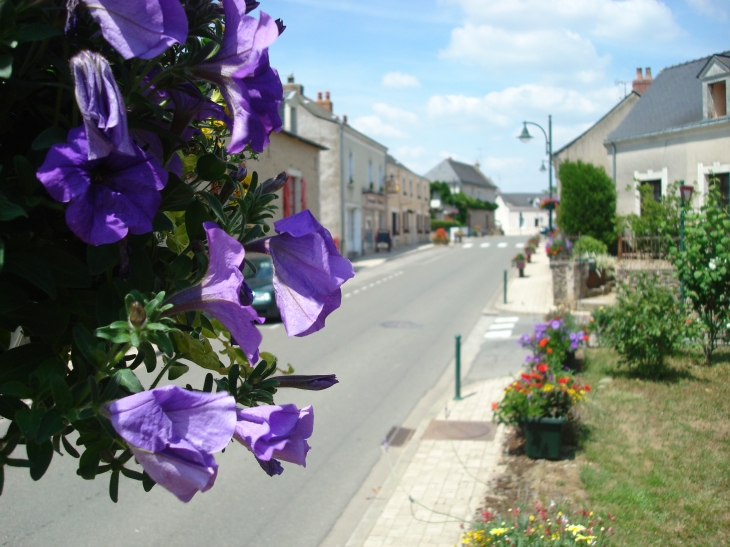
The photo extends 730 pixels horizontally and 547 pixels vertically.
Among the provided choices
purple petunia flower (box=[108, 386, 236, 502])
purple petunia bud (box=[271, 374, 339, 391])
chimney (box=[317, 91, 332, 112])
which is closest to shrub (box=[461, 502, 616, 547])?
purple petunia bud (box=[271, 374, 339, 391])

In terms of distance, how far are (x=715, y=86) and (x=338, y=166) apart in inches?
970

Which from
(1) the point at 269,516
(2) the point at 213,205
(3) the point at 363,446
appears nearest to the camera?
(2) the point at 213,205

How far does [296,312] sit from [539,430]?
6269mm

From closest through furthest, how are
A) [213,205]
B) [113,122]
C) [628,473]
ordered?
1. [113,122]
2. [213,205]
3. [628,473]

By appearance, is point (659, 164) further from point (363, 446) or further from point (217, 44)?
point (217, 44)

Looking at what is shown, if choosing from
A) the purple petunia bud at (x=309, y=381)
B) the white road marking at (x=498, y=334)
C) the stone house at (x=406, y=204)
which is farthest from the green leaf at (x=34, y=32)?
the stone house at (x=406, y=204)

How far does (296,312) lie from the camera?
1112 millimetres

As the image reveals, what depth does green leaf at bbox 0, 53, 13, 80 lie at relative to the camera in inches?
38.9

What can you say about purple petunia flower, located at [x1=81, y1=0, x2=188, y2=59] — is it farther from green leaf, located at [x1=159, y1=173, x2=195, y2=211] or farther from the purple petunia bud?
the purple petunia bud

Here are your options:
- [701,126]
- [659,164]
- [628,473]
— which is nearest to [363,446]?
[628,473]

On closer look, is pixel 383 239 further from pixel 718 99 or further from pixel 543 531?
pixel 543 531

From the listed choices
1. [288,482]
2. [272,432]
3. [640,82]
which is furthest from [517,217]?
[272,432]

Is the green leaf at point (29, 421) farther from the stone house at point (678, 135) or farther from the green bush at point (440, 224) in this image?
the green bush at point (440, 224)

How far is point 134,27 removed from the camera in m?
0.98
